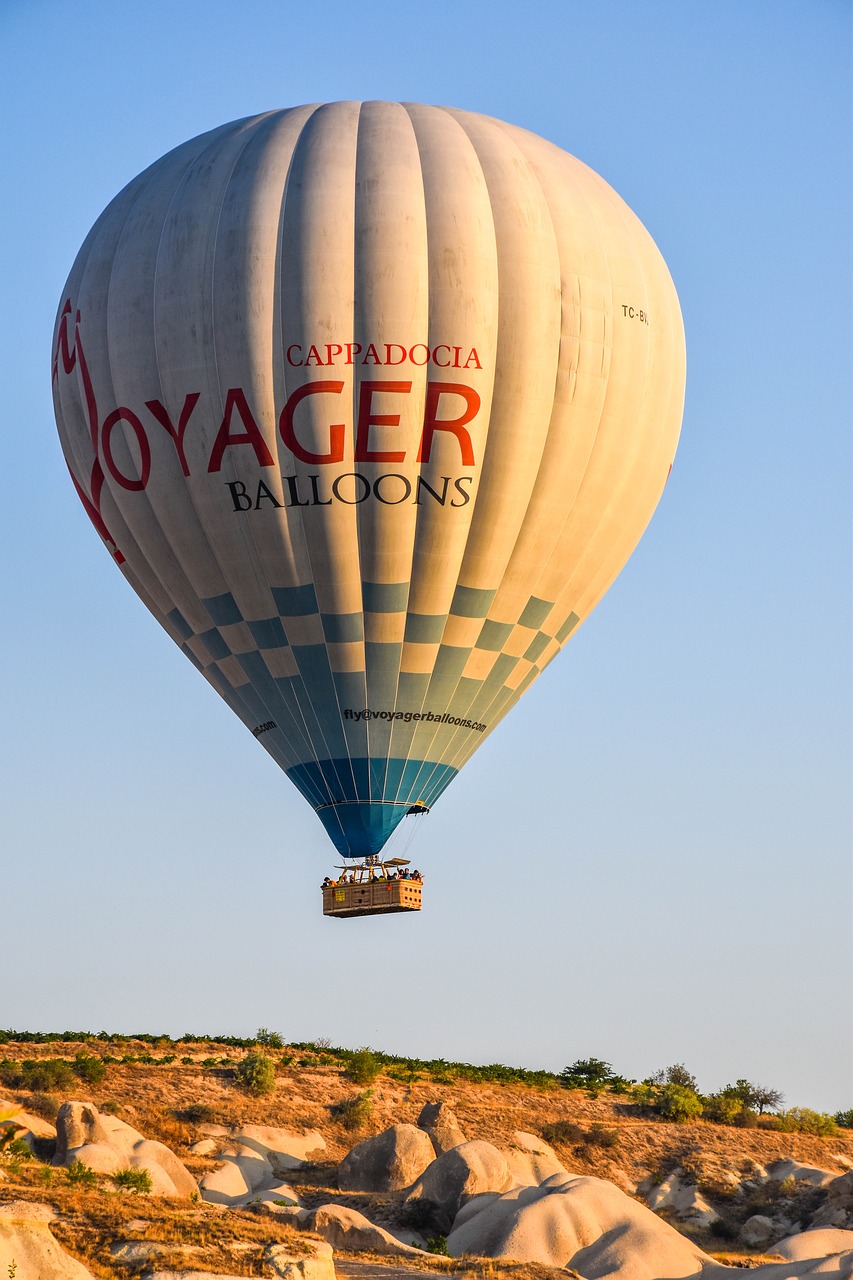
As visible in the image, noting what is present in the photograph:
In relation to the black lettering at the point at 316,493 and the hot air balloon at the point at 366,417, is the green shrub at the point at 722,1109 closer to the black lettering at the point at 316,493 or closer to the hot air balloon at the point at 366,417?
the hot air balloon at the point at 366,417

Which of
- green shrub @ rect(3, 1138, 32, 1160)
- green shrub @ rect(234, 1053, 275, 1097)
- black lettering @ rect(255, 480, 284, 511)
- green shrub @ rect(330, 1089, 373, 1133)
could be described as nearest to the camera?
green shrub @ rect(3, 1138, 32, 1160)

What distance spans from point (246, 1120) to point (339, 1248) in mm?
12573

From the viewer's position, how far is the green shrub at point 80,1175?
43.0 metres

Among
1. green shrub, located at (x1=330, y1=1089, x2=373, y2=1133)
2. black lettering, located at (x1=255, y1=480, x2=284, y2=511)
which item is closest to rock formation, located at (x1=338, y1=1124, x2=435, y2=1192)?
green shrub, located at (x1=330, y1=1089, x2=373, y2=1133)

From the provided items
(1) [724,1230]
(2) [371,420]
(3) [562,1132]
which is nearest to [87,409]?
(2) [371,420]

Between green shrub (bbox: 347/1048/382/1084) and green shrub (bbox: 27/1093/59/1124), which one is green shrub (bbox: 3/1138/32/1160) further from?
green shrub (bbox: 347/1048/382/1084)

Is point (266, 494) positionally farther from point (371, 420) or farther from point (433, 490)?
point (433, 490)

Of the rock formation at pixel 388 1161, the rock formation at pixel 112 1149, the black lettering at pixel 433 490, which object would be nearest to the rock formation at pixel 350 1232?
the rock formation at pixel 112 1149

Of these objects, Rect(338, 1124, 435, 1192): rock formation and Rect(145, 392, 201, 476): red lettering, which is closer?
Rect(145, 392, 201, 476): red lettering

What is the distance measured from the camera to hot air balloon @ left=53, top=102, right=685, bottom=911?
46.2 m

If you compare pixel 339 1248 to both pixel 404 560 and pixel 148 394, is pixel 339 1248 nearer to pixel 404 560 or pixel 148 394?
pixel 404 560

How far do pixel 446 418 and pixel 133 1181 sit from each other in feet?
65.8

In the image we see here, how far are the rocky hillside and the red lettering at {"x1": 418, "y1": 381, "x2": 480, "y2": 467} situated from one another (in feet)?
60.8

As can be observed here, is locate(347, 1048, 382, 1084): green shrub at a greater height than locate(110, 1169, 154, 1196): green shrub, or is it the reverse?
locate(347, 1048, 382, 1084): green shrub
